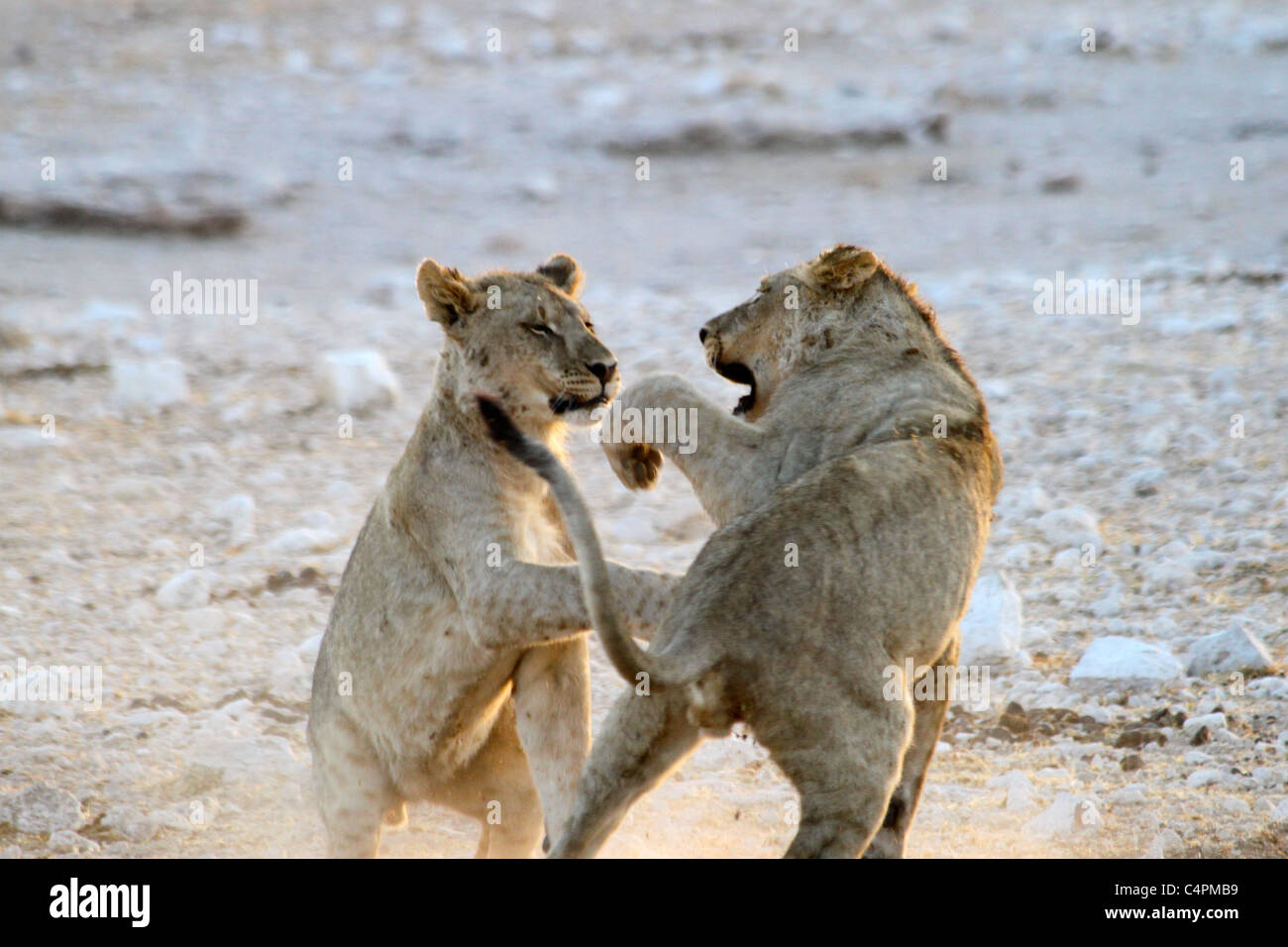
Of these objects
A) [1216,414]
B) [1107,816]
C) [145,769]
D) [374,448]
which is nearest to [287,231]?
[374,448]

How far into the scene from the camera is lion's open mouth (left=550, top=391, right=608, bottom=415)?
209 inches

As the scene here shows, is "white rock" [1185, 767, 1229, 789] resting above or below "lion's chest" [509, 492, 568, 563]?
below

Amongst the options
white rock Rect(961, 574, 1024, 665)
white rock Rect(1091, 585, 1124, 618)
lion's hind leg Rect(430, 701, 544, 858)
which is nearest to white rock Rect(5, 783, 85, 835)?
lion's hind leg Rect(430, 701, 544, 858)

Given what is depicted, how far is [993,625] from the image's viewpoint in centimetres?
700

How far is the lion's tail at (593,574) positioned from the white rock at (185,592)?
398 centimetres

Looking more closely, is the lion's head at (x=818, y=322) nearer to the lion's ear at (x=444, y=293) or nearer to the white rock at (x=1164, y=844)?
the lion's ear at (x=444, y=293)

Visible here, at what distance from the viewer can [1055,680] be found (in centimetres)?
679

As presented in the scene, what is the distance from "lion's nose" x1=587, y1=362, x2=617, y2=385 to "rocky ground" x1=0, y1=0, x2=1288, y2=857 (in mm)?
1638

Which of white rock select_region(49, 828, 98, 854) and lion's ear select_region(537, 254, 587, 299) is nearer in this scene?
white rock select_region(49, 828, 98, 854)

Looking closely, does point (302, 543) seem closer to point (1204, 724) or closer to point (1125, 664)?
point (1125, 664)

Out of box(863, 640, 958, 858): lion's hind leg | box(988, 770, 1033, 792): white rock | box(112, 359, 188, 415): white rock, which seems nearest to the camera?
box(863, 640, 958, 858): lion's hind leg

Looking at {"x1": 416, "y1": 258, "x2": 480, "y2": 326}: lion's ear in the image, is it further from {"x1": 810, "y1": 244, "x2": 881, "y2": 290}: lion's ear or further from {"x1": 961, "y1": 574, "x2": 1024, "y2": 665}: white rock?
{"x1": 961, "y1": 574, "x2": 1024, "y2": 665}: white rock
